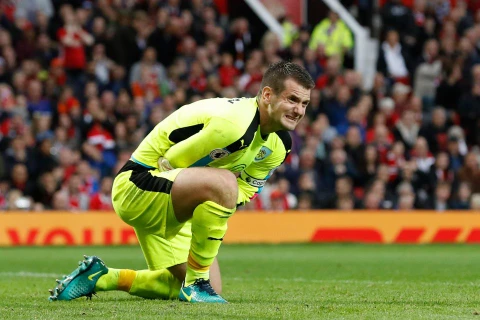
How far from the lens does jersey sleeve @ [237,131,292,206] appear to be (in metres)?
8.12

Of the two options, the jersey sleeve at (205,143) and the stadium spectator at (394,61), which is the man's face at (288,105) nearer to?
the jersey sleeve at (205,143)

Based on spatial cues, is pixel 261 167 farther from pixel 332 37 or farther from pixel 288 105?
pixel 332 37

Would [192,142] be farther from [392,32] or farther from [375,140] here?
[392,32]

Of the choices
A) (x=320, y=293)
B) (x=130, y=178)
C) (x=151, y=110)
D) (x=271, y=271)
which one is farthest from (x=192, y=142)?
(x=151, y=110)

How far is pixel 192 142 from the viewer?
742 centimetres

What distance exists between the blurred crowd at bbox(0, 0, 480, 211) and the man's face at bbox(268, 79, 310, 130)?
949cm

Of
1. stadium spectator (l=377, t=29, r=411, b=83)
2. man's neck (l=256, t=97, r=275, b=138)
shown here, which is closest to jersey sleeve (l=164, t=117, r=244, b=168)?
man's neck (l=256, t=97, r=275, b=138)

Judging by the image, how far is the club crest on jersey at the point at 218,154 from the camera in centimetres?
739

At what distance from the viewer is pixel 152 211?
7.77 m

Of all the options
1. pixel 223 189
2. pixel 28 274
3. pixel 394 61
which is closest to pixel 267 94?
pixel 223 189

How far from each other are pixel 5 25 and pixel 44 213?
444 cm

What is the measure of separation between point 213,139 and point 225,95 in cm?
1141

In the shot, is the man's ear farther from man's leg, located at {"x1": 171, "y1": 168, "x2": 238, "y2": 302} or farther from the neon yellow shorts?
the neon yellow shorts

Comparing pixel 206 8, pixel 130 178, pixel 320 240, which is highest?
pixel 130 178
